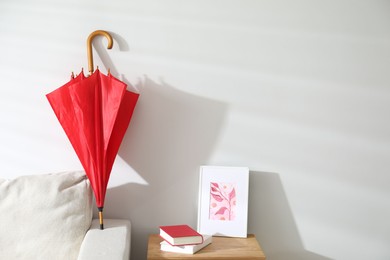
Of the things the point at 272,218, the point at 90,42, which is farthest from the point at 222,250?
the point at 90,42

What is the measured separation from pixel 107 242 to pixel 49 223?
0.28 m

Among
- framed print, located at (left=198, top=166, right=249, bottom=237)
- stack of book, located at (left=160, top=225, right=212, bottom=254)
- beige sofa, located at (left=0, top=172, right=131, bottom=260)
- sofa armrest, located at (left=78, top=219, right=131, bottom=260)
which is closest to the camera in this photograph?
sofa armrest, located at (left=78, top=219, right=131, bottom=260)

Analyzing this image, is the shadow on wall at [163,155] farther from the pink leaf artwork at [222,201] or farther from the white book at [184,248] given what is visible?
the white book at [184,248]

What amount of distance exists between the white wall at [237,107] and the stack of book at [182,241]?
0.84 ft

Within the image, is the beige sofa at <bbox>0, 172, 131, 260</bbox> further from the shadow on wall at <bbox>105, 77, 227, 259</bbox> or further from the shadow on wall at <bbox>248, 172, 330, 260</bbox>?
the shadow on wall at <bbox>248, 172, 330, 260</bbox>

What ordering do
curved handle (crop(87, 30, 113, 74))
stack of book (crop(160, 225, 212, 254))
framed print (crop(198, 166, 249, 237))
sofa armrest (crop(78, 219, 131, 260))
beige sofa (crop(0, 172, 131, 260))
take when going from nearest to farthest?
sofa armrest (crop(78, 219, 131, 260)) < beige sofa (crop(0, 172, 131, 260)) < stack of book (crop(160, 225, 212, 254)) < curved handle (crop(87, 30, 113, 74)) < framed print (crop(198, 166, 249, 237))

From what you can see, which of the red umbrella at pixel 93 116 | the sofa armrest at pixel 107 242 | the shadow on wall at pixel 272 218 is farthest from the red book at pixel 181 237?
the shadow on wall at pixel 272 218

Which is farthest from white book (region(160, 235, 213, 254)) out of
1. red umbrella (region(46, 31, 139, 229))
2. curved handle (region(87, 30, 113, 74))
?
curved handle (region(87, 30, 113, 74))

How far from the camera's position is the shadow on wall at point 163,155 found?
224 centimetres

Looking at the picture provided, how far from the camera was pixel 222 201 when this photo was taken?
7.36ft

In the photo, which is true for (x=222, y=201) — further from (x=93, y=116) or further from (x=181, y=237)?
(x=93, y=116)

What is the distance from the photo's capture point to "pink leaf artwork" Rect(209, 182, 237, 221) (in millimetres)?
2232

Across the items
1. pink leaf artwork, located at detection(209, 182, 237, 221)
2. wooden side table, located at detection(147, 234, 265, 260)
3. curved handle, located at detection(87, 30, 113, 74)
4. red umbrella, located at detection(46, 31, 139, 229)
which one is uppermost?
curved handle, located at detection(87, 30, 113, 74)

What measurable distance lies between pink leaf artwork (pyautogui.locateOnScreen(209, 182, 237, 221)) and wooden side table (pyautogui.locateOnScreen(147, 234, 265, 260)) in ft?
0.36
